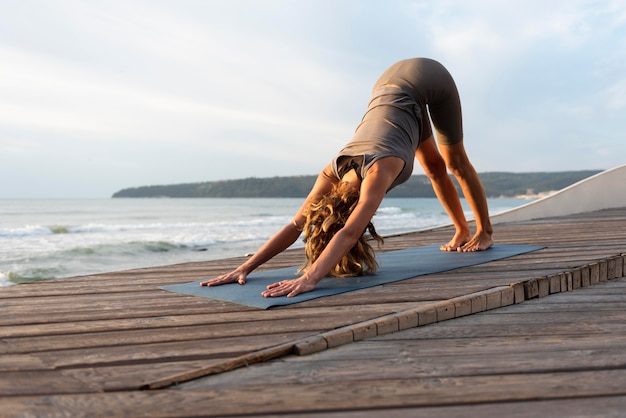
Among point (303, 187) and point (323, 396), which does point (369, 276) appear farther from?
point (303, 187)

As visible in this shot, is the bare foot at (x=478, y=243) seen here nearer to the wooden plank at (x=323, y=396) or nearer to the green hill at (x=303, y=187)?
the wooden plank at (x=323, y=396)

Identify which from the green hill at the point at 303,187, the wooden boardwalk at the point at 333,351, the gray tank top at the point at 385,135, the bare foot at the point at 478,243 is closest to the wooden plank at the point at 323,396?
the wooden boardwalk at the point at 333,351

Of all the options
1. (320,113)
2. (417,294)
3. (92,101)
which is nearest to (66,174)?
(92,101)

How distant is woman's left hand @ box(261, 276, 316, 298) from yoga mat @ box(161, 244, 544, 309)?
24 millimetres

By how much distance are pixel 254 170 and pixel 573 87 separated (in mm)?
29332

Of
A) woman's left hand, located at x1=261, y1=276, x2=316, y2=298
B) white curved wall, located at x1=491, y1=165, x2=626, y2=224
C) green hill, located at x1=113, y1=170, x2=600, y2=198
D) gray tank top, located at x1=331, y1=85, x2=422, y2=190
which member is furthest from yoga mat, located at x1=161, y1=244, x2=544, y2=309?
green hill, located at x1=113, y1=170, x2=600, y2=198

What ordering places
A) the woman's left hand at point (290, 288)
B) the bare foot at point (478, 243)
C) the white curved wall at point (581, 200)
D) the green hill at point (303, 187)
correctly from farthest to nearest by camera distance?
the green hill at point (303, 187), the white curved wall at point (581, 200), the bare foot at point (478, 243), the woman's left hand at point (290, 288)

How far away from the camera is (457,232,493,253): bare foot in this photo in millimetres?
3535

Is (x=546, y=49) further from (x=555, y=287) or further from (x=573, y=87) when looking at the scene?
(x=555, y=287)

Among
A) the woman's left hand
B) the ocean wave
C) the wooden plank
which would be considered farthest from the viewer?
Result: the ocean wave

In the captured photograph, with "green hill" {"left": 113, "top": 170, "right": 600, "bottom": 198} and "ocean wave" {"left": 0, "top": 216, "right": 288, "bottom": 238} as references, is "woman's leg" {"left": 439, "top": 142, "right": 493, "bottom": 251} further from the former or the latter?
"green hill" {"left": 113, "top": 170, "right": 600, "bottom": 198}

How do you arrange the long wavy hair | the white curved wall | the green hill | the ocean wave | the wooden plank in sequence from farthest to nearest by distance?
the green hill → the ocean wave → the white curved wall → the long wavy hair → the wooden plank

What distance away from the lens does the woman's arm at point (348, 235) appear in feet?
7.52

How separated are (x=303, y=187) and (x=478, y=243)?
3756 cm
